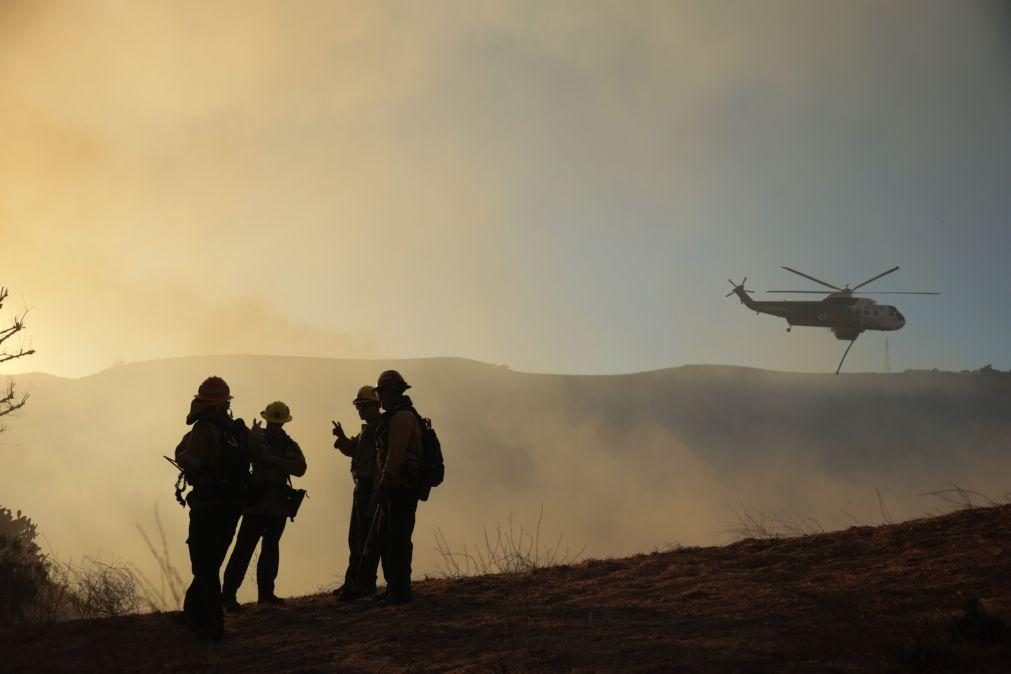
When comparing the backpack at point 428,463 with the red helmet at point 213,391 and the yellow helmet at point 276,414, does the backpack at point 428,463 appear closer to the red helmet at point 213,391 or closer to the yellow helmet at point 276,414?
the yellow helmet at point 276,414

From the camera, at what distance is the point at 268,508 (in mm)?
8789

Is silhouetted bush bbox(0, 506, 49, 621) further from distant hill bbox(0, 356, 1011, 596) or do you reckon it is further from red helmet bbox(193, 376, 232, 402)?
distant hill bbox(0, 356, 1011, 596)

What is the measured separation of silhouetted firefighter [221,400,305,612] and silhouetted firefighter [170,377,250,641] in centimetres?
132

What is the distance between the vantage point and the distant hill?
61.2 meters

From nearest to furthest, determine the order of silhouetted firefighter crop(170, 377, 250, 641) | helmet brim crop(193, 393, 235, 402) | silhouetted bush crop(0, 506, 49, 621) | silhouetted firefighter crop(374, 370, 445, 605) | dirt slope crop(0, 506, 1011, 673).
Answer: dirt slope crop(0, 506, 1011, 673)
silhouetted firefighter crop(170, 377, 250, 641)
helmet brim crop(193, 393, 235, 402)
silhouetted firefighter crop(374, 370, 445, 605)
silhouetted bush crop(0, 506, 49, 621)

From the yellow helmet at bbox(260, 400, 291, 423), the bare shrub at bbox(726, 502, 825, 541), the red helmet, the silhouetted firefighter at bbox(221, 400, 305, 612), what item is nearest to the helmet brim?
the red helmet

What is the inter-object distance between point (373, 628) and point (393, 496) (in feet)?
4.48

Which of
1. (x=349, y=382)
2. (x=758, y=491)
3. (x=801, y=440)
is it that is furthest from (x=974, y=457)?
Result: (x=349, y=382)

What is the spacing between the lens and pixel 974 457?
7494 cm

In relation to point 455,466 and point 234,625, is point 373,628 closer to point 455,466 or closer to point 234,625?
point 234,625

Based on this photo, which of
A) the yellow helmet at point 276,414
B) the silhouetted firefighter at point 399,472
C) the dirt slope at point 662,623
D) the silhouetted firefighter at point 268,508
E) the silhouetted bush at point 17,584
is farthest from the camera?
the silhouetted bush at point 17,584

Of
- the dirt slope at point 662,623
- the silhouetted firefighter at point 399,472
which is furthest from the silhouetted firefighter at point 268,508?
the silhouetted firefighter at point 399,472

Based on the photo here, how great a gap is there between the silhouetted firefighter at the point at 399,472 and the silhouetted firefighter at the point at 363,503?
0.65 metres

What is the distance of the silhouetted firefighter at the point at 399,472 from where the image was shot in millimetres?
8055
